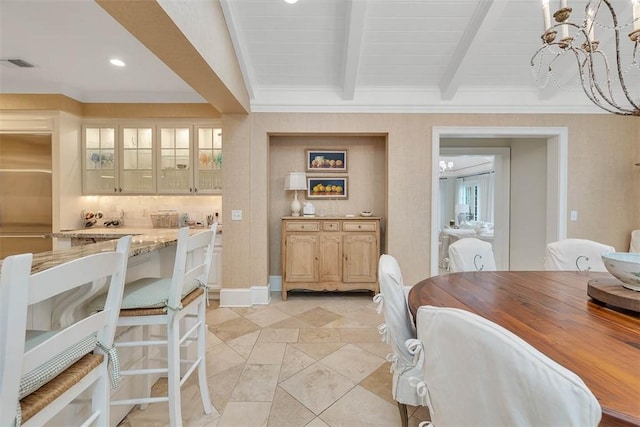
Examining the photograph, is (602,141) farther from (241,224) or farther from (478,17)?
(241,224)

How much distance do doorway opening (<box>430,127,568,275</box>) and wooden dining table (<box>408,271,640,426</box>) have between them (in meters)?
1.89

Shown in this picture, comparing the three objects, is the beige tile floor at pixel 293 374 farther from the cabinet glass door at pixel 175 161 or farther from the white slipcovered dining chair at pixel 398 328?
the cabinet glass door at pixel 175 161

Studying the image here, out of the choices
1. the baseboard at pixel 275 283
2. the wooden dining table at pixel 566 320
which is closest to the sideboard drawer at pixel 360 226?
the baseboard at pixel 275 283

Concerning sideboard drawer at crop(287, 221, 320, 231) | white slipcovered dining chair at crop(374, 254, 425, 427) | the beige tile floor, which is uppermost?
sideboard drawer at crop(287, 221, 320, 231)

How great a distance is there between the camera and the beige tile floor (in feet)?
5.45

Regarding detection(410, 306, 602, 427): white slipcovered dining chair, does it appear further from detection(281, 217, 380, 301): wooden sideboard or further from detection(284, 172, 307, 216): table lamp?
detection(284, 172, 307, 216): table lamp

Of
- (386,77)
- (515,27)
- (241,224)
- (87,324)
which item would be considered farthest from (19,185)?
(515,27)

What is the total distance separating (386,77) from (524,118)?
1.84 m

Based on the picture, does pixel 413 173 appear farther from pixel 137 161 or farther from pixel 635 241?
pixel 137 161

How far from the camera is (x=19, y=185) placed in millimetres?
3430

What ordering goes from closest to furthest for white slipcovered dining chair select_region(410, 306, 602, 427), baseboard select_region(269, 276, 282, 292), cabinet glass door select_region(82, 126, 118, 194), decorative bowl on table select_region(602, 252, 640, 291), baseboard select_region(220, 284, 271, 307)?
white slipcovered dining chair select_region(410, 306, 602, 427) → decorative bowl on table select_region(602, 252, 640, 291) → baseboard select_region(220, 284, 271, 307) → cabinet glass door select_region(82, 126, 118, 194) → baseboard select_region(269, 276, 282, 292)

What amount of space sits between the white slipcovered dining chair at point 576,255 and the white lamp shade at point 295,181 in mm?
2628

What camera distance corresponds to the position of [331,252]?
142 inches

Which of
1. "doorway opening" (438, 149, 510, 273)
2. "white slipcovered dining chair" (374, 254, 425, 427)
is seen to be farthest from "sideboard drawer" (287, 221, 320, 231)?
"white slipcovered dining chair" (374, 254, 425, 427)
